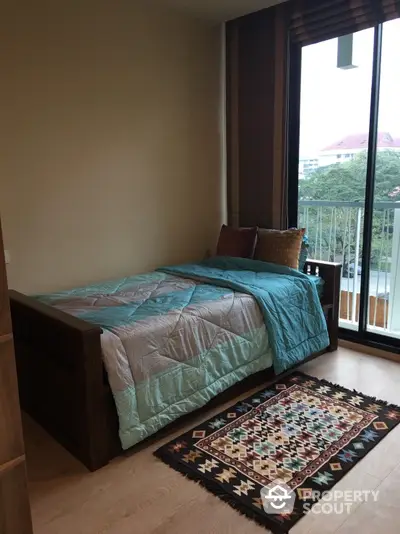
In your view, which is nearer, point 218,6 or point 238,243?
point 218,6

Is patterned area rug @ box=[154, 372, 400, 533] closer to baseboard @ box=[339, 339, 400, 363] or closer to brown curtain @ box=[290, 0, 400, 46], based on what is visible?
baseboard @ box=[339, 339, 400, 363]

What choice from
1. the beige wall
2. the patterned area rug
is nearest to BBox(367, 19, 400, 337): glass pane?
the patterned area rug

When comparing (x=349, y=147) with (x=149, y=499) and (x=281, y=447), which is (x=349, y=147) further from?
(x=149, y=499)

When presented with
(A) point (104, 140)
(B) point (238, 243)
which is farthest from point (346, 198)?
(A) point (104, 140)

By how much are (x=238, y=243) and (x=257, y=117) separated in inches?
44.6

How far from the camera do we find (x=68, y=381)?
2.05 metres

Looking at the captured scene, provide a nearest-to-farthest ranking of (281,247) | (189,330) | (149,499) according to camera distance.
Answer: (149,499)
(189,330)
(281,247)

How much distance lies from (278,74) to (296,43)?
26 cm

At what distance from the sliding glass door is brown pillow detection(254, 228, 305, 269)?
52 centimetres

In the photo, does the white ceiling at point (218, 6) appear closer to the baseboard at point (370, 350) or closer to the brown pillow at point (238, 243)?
the brown pillow at point (238, 243)

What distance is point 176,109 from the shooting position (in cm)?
363

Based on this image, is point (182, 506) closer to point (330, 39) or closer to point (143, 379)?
point (143, 379)

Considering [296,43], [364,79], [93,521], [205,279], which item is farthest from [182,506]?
[296,43]

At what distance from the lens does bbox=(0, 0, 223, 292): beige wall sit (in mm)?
2789
